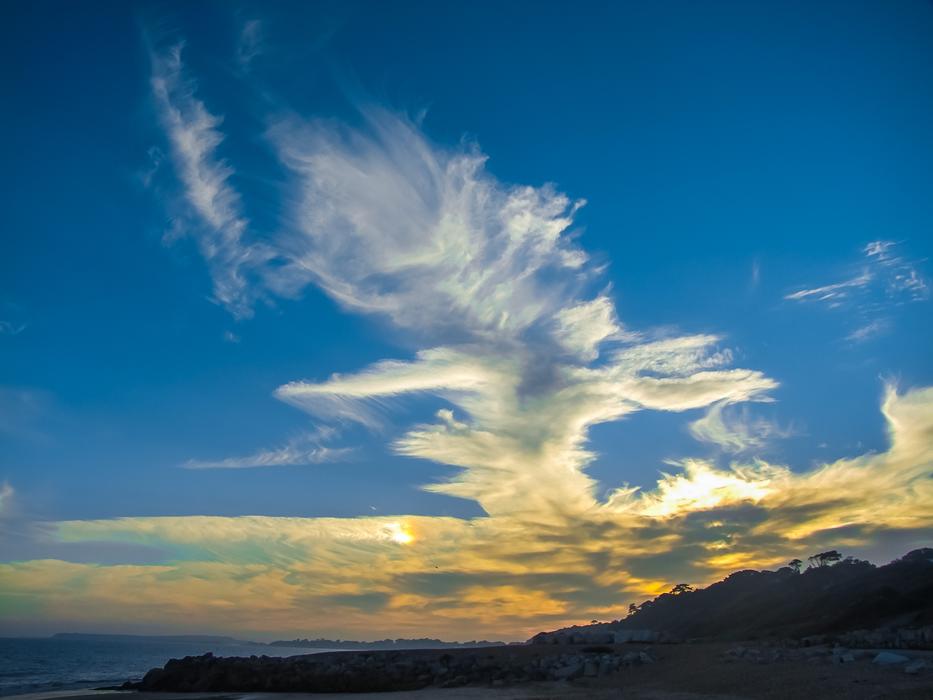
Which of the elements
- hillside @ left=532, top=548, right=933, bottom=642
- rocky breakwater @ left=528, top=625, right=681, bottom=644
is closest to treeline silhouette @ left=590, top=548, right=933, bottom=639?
hillside @ left=532, top=548, right=933, bottom=642

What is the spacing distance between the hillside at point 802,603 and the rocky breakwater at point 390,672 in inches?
605

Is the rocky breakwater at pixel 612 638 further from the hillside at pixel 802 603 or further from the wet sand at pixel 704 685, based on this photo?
the wet sand at pixel 704 685

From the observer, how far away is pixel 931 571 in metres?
60.5

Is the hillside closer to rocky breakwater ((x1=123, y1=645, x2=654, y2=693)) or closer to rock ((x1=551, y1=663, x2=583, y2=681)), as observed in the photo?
rocky breakwater ((x1=123, y1=645, x2=654, y2=693))

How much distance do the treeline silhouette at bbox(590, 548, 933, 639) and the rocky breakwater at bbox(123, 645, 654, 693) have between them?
2572cm

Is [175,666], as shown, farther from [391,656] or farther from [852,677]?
[852,677]

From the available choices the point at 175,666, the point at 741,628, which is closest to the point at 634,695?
the point at 175,666


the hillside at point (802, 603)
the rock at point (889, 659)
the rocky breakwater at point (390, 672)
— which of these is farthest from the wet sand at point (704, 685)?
the hillside at point (802, 603)

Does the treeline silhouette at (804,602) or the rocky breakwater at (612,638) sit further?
the treeline silhouette at (804,602)

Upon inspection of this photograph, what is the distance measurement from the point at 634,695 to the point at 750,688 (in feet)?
13.1

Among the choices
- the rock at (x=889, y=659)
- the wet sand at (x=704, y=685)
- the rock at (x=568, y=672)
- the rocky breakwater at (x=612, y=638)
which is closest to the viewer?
the wet sand at (x=704, y=685)

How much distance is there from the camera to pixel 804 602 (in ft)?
221

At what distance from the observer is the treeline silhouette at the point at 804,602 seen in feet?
163

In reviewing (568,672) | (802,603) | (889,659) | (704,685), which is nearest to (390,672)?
(568,672)
